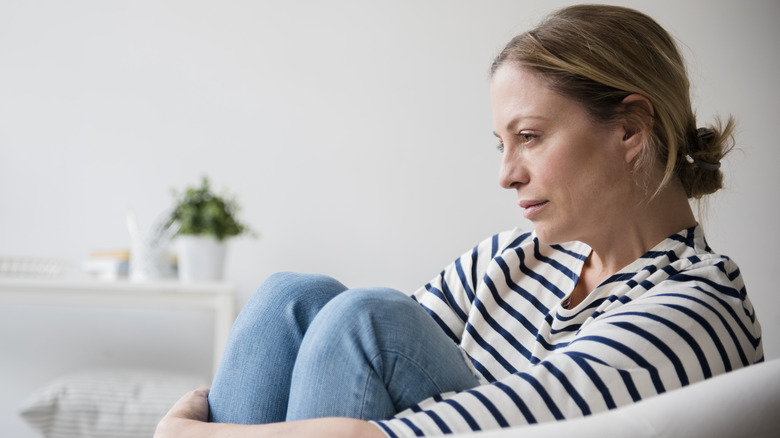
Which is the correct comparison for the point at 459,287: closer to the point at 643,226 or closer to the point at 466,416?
the point at 643,226

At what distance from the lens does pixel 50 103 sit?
2.37 m

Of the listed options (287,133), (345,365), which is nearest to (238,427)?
(345,365)

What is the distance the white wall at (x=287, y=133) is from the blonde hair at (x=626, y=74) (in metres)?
1.39

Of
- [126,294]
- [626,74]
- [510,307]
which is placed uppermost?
[626,74]

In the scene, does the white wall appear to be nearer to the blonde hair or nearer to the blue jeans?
the blonde hair

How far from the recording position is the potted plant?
6.83 feet

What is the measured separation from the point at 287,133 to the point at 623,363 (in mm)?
1862

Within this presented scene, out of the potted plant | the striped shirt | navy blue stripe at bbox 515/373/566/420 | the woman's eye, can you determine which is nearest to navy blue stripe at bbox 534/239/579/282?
the striped shirt

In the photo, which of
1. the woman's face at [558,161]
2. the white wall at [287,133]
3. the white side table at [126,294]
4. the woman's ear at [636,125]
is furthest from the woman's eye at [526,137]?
the white wall at [287,133]

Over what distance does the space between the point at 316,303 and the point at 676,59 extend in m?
0.61

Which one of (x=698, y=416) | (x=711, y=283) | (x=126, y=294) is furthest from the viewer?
(x=126, y=294)

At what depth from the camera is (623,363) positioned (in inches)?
26.9

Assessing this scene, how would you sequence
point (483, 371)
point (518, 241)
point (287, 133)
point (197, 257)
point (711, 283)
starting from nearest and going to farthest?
point (711, 283) → point (483, 371) → point (518, 241) → point (197, 257) → point (287, 133)

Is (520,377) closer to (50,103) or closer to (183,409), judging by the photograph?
(183,409)
